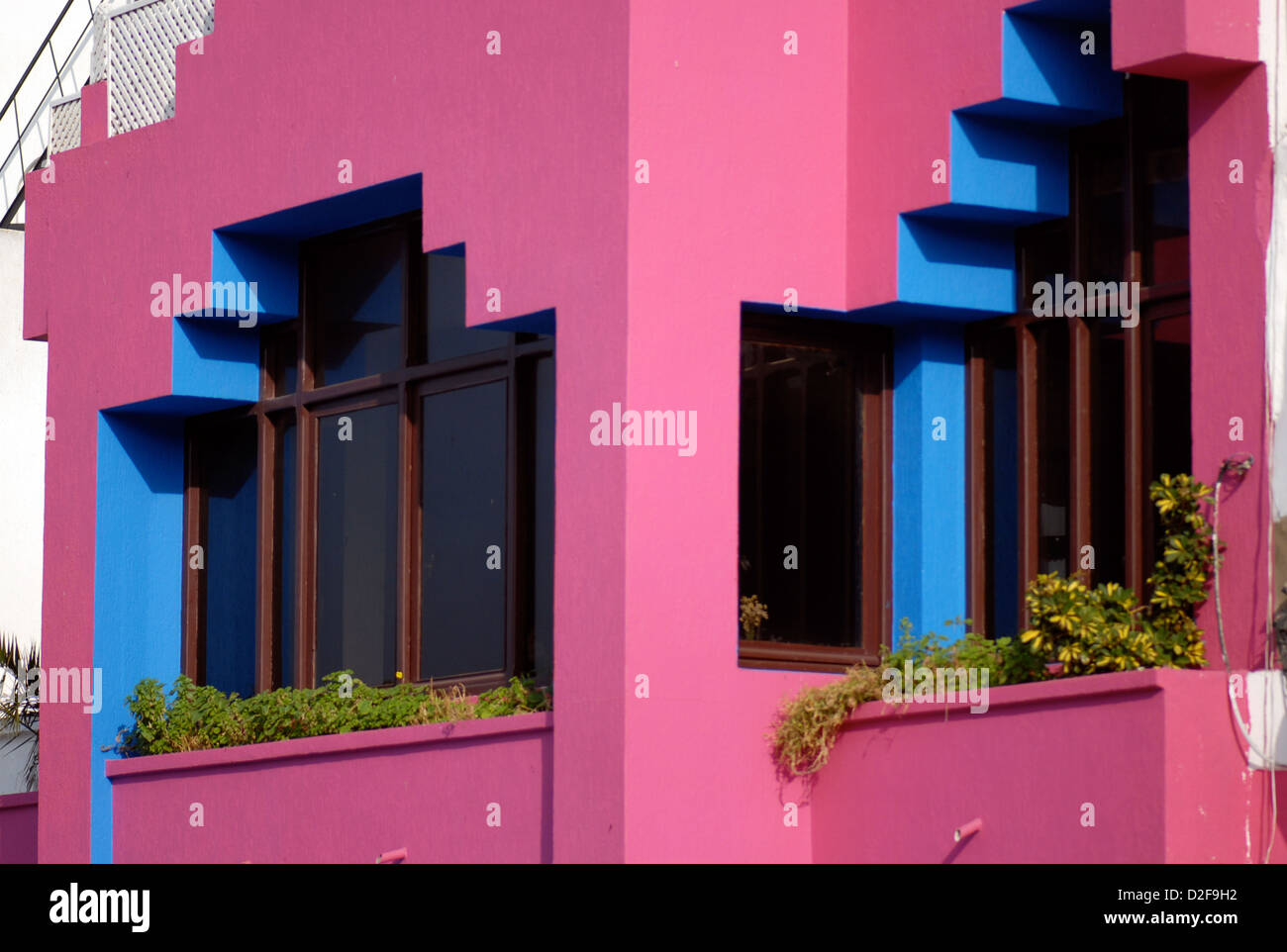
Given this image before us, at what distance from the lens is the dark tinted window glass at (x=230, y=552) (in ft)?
51.9

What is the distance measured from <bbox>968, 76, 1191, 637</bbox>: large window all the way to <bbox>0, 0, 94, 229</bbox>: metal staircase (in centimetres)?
1348

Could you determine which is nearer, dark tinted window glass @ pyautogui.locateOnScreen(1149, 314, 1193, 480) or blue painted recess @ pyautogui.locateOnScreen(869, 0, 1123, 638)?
dark tinted window glass @ pyautogui.locateOnScreen(1149, 314, 1193, 480)

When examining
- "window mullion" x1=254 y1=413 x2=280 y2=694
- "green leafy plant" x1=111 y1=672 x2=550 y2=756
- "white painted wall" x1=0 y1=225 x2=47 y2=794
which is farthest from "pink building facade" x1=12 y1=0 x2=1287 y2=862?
"white painted wall" x1=0 y1=225 x2=47 y2=794

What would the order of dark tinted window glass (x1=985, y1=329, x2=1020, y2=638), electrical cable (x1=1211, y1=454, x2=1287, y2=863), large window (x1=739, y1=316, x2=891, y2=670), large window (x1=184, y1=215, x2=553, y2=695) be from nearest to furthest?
electrical cable (x1=1211, y1=454, x2=1287, y2=863), large window (x1=739, y1=316, x2=891, y2=670), dark tinted window glass (x1=985, y1=329, x2=1020, y2=638), large window (x1=184, y1=215, x2=553, y2=695)

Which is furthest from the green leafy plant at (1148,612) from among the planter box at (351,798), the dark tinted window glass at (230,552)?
the dark tinted window glass at (230,552)

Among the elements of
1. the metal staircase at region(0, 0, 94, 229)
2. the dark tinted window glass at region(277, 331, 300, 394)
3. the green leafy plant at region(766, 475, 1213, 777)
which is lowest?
the green leafy plant at region(766, 475, 1213, 777)

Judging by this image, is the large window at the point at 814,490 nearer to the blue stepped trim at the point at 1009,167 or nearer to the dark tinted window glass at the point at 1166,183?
the blue stepped trim at the point at 1009,167

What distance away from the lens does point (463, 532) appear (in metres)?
14.1

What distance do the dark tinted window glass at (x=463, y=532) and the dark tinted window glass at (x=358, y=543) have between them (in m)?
0.35

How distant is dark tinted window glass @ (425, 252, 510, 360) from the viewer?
14125mm

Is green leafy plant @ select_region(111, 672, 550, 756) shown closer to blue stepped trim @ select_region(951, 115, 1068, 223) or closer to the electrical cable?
blue stepped trim @ select_region(951, 115, 1068, 223)
